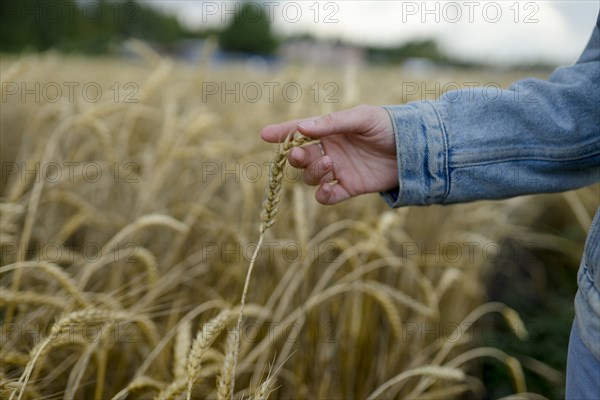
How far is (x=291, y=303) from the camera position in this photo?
160 cm

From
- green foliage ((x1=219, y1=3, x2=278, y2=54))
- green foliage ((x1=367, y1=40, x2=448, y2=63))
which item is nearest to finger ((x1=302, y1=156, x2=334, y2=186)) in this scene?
green foliage ((x1=367, y1=40, x2=448, y2=63))

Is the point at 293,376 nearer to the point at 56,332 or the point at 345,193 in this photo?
the point at 345,193

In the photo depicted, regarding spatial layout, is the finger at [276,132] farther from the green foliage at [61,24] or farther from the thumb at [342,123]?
the green foliage at [61,24]

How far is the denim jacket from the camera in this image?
90cm

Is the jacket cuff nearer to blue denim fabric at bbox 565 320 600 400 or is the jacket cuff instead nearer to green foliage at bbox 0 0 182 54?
blue denim fabric at bbox 565 320 600 400

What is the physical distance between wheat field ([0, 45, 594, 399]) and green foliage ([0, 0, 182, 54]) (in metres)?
9.47

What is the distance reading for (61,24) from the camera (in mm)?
18984

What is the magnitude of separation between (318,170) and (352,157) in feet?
0.33

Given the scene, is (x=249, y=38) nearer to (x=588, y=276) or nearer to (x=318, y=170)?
(x=318, y=170)

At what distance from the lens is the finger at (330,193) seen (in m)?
1.01

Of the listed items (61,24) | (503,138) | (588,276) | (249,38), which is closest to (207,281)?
(503,138)

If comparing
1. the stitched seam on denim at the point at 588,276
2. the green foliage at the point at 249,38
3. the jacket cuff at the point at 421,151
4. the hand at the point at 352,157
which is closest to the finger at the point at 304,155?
the hand at the point at 352,157

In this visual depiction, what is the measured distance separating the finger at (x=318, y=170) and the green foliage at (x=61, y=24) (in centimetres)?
1040

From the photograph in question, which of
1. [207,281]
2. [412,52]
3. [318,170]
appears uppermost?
[412,52]
